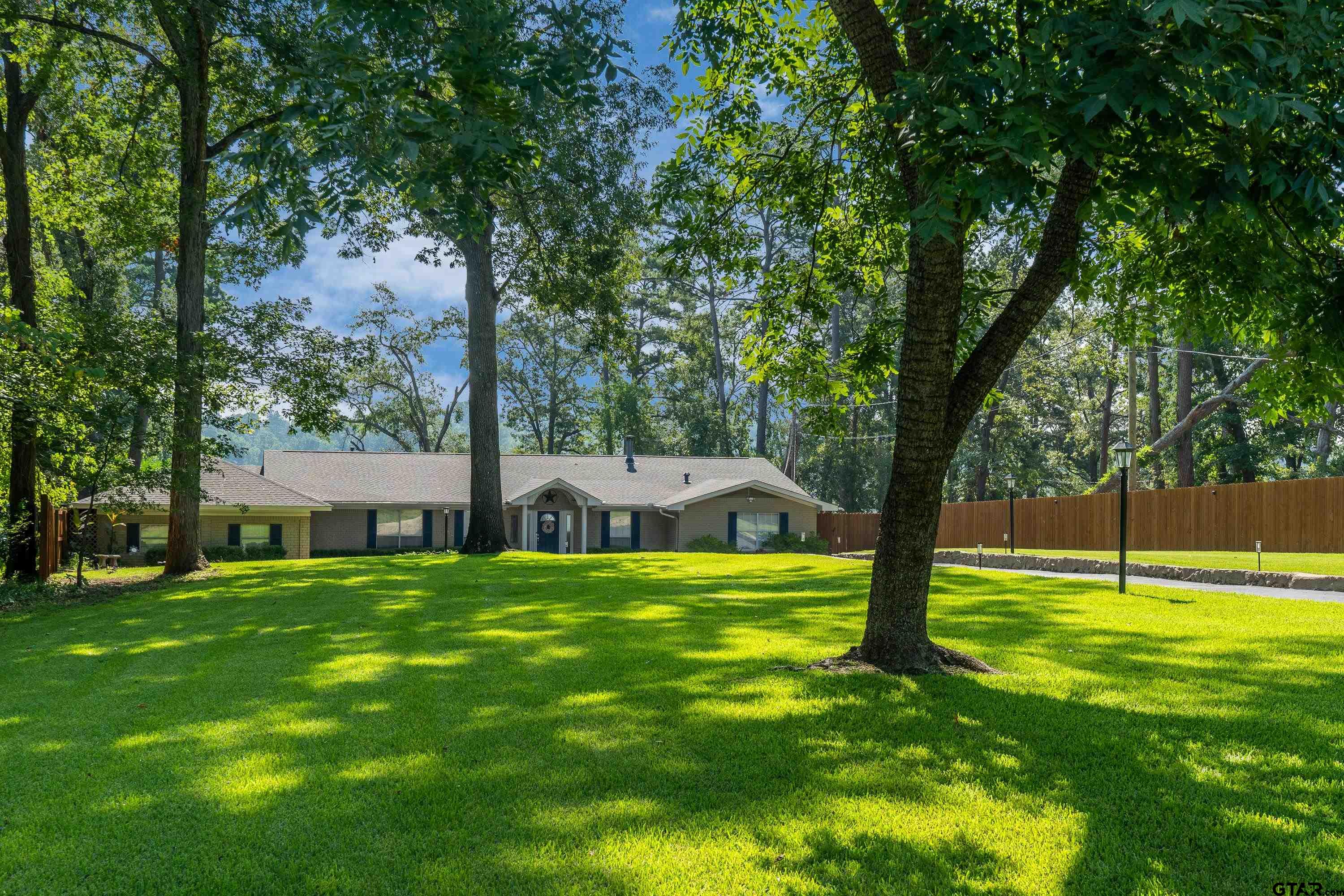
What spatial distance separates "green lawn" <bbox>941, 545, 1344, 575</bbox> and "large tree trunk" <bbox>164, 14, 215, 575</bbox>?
16.2 meters

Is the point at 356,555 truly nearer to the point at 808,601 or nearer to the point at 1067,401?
the point at 808,601

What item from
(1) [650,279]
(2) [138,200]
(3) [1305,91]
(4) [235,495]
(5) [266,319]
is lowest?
(4) [235,495]

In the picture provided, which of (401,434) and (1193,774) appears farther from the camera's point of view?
(401,434)

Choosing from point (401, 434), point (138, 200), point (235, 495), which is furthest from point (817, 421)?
point (401, 434)

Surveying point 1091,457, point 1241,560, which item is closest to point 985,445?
point 1091,457

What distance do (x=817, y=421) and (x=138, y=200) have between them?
51.9 ft

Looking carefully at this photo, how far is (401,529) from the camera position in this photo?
101 feet

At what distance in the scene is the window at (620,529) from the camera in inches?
1283

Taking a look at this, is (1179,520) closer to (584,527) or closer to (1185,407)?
(1185,407)

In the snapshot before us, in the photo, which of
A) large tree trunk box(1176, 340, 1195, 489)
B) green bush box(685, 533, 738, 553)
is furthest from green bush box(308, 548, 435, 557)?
large tree trunk box(1176, 340, 1195, 489)

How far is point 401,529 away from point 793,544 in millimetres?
14265

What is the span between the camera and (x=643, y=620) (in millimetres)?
9195

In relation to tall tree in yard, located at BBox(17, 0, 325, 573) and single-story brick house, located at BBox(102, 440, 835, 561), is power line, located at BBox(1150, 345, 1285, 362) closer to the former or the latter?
single-story brick house, located at BBox(102, 440, 835, 561)

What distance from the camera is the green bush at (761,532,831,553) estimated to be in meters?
32.5
